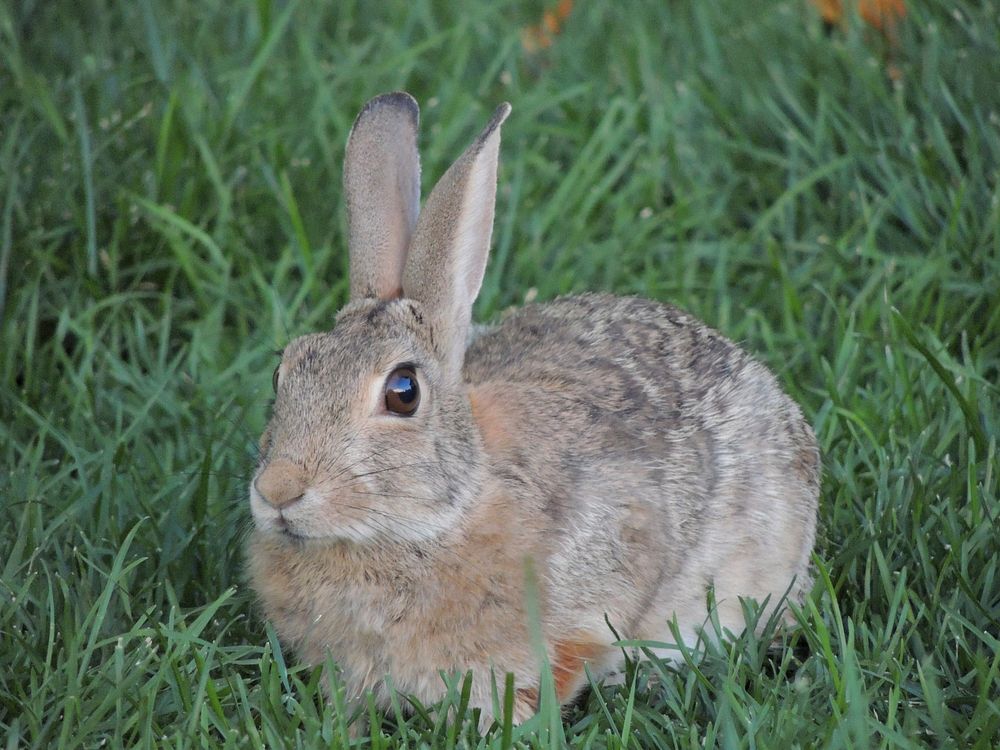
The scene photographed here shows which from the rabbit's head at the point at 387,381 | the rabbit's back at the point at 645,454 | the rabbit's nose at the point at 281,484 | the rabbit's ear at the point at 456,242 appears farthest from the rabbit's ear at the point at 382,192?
the rabbit's nose at the point at 281,484

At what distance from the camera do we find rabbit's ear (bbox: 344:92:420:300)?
3.77m

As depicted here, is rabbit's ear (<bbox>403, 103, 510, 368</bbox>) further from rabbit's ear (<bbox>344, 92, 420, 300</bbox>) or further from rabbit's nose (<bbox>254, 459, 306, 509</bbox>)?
rabbit's nose (<bbox>254, 459, 306, 509</bbox>)

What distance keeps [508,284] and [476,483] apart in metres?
2.01

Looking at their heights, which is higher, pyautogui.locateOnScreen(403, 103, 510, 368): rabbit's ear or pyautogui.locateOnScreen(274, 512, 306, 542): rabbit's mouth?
pyautogui.locateOnScreen(403, 103, 510, 368): rabbit's ear

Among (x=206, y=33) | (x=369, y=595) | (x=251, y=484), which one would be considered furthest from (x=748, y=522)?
(x=206, y=33)

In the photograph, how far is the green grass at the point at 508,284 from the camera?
342 centimetres

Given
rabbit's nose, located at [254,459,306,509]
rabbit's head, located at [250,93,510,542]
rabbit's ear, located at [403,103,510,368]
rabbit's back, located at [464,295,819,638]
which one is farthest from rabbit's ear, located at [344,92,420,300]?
rabbit's nose, located at [254,459,306,509]

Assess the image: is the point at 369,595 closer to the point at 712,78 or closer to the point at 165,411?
the point at 165,411

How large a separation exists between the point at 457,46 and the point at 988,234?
85.6 inches

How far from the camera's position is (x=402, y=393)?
3.41 m

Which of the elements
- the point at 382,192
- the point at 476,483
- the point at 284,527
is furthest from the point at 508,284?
the point at 284,527

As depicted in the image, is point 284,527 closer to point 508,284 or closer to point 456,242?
point 456,242

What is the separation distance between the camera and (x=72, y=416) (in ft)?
14.8

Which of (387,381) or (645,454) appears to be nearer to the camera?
(387,381)
